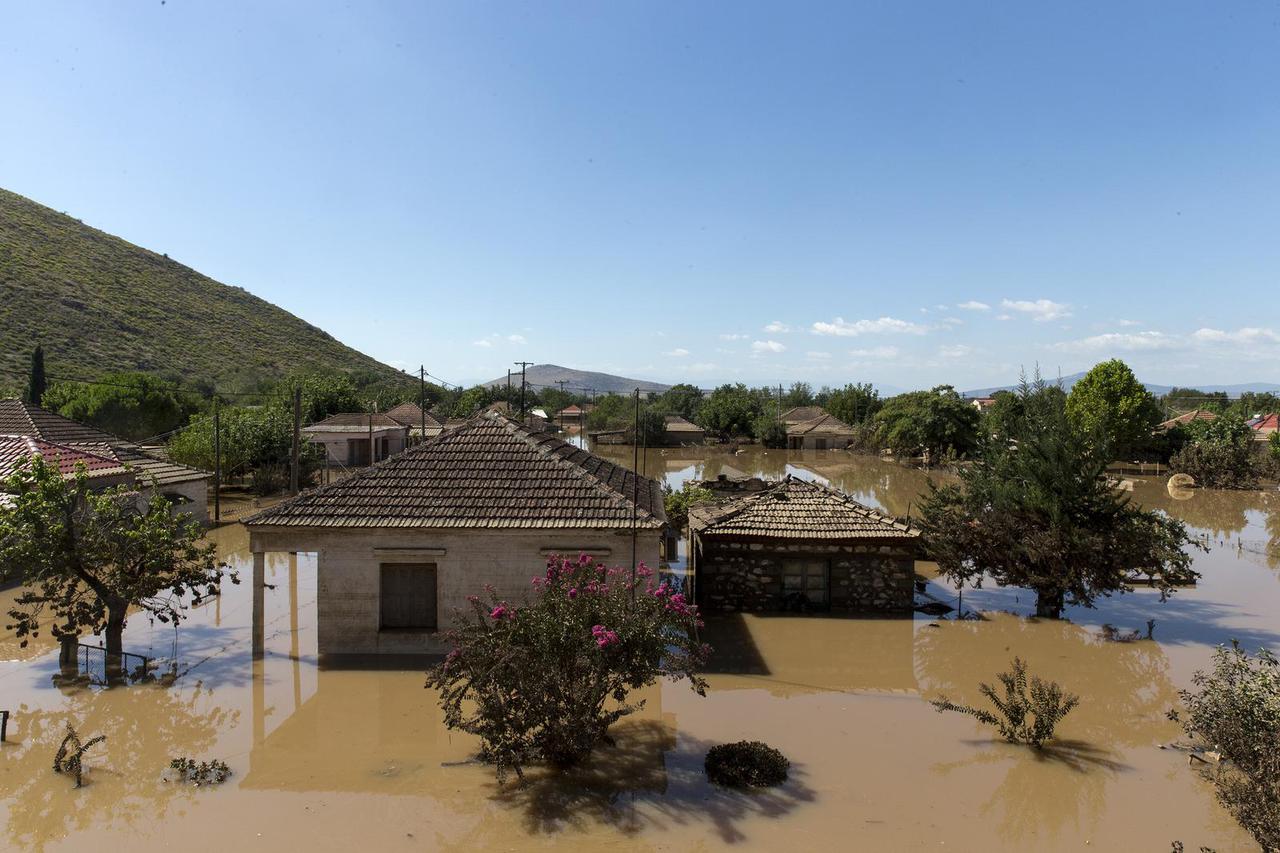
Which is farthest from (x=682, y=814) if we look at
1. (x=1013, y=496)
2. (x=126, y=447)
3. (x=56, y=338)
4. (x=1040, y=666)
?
(x=56, y=338)

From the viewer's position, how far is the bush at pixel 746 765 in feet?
29.8

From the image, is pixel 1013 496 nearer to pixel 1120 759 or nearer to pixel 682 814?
pixel 1120 759

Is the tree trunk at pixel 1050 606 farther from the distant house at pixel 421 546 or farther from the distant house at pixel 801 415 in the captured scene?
the distant house at pixel 801 415

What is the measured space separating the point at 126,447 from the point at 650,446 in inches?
1781

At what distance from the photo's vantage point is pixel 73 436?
25953 millimetres

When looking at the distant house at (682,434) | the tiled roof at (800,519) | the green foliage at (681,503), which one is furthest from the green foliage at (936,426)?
the tiled roof at (800,519)

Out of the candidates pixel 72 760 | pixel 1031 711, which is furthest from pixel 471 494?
pixel 1031 711

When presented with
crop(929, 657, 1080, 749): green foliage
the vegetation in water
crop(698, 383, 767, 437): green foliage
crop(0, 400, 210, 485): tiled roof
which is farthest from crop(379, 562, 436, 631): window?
crop(698, 383, 767, 437): green foliage

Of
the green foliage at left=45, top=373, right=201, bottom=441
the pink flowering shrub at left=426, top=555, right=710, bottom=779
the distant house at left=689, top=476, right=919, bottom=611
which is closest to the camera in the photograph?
the pink flowering shrub at left=426, top=555, right=710, bottom=779

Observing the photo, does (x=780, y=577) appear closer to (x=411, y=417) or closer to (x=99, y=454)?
(x=99, y=454)

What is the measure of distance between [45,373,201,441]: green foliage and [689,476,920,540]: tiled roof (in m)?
33.1

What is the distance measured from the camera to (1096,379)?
160ft

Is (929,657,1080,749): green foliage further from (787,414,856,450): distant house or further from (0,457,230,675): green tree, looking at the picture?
(787,414,856,450): distant house

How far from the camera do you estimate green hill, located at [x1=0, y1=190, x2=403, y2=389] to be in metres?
63.9
